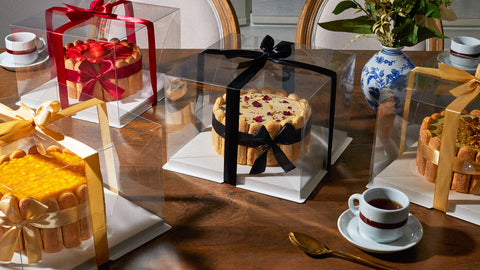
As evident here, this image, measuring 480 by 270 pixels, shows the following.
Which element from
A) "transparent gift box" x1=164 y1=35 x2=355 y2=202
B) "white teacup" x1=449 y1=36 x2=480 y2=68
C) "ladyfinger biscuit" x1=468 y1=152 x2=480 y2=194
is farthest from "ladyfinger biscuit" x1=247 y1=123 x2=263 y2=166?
"white teacup" x1=449 y1=36 x2=480 y2=68

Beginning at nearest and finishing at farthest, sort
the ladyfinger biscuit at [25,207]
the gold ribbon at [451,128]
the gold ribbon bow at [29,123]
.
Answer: the ladyfinger biscuit at [25,207] < the gold ribbon bow at [29,123] < the gold ribbon at [451,128]

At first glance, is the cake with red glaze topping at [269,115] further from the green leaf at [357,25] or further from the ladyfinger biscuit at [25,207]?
the ladyfinger biscuit at [25,207]

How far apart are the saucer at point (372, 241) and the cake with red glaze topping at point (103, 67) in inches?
29.7

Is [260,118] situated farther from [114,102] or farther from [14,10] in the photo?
[14,10]

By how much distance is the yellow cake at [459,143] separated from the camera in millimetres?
1202

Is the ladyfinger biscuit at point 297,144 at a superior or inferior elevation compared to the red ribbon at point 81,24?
inferior

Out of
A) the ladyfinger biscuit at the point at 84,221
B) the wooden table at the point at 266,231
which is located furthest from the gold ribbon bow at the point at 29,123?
the wooden table at the point at 266,231

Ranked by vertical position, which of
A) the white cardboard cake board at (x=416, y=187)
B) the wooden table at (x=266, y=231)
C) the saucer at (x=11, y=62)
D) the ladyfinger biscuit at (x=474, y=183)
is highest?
the saucer at (x=11, y=62)

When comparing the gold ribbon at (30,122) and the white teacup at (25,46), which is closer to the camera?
the gold ribbon at (30,122)

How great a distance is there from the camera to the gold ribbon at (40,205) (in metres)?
0.97

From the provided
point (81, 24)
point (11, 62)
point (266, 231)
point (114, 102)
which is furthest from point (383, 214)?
point (11, 62)

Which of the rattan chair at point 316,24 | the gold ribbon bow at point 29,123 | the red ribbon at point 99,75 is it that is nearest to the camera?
the gold ribbon bow at point 29,123

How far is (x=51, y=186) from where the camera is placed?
3.24 feet

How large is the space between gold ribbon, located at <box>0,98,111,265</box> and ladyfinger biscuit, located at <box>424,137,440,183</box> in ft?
2.23
